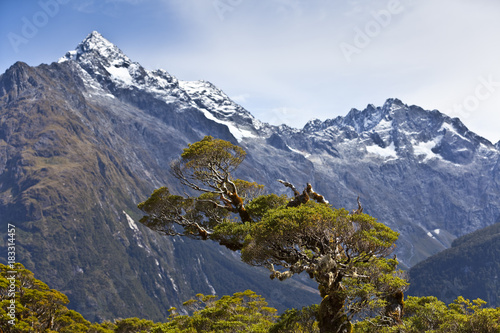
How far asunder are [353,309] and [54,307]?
110 feet

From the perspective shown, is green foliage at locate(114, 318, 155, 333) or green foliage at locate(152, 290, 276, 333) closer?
green foliage at locate(152, 290, 276, 333)

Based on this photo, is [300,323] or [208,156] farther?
[208,156]

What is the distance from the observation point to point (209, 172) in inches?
1416

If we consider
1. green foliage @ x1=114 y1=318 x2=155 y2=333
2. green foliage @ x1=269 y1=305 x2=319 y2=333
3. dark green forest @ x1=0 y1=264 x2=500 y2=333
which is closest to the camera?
dark green forest @ x1=0 y1=264 x2=500 y2=333

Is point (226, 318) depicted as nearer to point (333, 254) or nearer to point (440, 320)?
point (333, 254)

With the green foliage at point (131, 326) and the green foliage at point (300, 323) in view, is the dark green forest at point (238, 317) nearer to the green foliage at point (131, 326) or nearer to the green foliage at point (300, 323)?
the green foliage at point (300, 323)

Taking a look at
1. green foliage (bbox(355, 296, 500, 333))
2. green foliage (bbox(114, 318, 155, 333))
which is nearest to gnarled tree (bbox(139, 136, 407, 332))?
green foliage (bbox(355, 296, 500, 333))

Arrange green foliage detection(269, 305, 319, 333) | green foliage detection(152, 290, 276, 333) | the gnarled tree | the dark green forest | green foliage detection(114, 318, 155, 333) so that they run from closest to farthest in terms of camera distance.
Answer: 1. the gnarled tree
2. the dark green forest
3. green foliage detection(269, 305, 319, 333)
4. green foliage detection(152, 290, 276, 333)
5. green foliage detection(114, 318, 155, 333)

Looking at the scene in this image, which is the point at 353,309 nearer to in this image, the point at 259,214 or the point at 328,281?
the point at 328,281

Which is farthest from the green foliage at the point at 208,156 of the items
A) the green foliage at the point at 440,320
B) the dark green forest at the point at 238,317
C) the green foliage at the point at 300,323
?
the green foliage at the point at 440,320

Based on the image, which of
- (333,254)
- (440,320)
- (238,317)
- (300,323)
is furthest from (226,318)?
(440,320)

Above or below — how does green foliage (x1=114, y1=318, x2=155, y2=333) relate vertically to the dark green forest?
below

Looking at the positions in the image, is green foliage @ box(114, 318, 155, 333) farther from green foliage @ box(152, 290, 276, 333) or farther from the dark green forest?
green foliage @ box(152, 290, 276, 333)

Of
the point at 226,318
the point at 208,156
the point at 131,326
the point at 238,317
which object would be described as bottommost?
the point at 131,326
